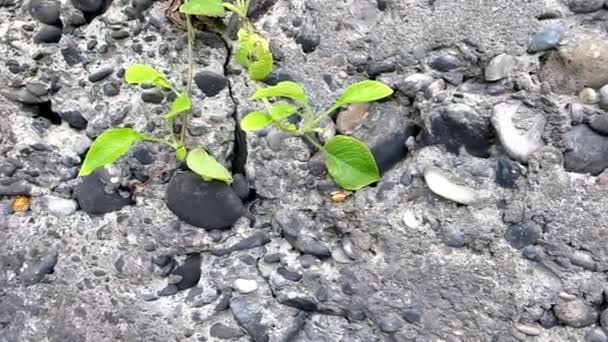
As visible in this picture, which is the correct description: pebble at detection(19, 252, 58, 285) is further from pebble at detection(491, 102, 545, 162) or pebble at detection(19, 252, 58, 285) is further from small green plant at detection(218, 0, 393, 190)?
pebble at detection(491, 102, 545, 162)

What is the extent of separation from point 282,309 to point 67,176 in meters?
0.34

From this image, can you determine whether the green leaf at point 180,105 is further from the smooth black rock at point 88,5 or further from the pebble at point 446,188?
the pebble at point 446,188

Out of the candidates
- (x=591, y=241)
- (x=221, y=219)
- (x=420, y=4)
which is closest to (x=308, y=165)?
(x=221, y=219)

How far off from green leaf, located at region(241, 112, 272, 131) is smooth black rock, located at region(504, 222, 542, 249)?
1.01 feet

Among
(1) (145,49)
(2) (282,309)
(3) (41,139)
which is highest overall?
(1) (145,49)

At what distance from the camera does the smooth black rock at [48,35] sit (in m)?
0.93

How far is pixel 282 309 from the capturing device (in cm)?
94

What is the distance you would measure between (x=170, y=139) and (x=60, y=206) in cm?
20

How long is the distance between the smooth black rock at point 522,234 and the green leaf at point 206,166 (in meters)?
0.35

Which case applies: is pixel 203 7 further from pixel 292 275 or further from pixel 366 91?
pixel 292 275

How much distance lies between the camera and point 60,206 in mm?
984

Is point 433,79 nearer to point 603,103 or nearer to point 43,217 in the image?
point 603,103

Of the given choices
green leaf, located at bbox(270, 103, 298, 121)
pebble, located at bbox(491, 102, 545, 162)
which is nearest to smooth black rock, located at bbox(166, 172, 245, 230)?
green leaf, located at bbox(270, 103, 298, 121)

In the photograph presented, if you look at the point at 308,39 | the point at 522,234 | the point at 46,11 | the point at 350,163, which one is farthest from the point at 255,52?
the point at 522,234
